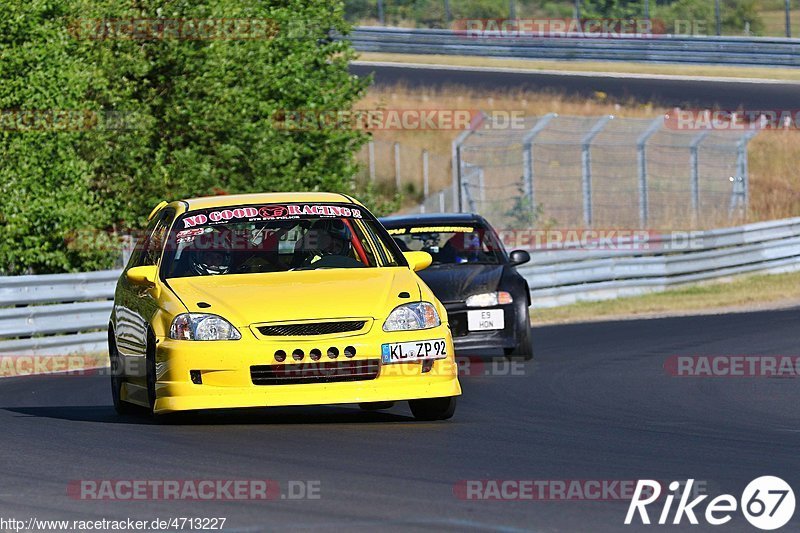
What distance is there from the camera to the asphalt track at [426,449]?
20.7 ft

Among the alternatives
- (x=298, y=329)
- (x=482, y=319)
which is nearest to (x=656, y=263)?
(x=482, y=319)

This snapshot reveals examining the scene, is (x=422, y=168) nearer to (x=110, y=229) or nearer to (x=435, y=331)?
(x=110, y=229)

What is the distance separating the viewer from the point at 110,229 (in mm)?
24125

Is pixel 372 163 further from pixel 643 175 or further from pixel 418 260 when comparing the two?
pixel 418 260

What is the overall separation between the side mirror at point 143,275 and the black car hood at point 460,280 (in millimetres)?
4506

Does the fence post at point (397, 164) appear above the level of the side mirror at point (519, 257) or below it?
below

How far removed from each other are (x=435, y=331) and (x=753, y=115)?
28.1 meters

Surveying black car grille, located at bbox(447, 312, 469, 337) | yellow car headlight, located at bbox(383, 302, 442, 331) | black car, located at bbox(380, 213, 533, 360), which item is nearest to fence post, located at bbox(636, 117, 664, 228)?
black car, located at bbox(380, 213, 533, 360)

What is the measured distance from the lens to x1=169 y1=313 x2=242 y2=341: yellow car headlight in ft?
28.9

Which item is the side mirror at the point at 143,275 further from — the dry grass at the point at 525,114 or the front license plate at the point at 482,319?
the dry grass at the point at 525,114

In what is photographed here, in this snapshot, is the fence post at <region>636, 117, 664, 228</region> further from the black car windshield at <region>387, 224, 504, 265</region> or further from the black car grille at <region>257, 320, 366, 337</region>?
the black car grille at <region>257, 320, 366, 337</region>

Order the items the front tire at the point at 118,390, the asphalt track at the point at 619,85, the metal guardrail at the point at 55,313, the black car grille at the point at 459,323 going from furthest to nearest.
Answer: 1. the asphalt track at the point at 619,85
2. the metal guardrail at the point at 55,313
3. the black car grille at the point at 459,323
4. the front tire at the point at 118,390

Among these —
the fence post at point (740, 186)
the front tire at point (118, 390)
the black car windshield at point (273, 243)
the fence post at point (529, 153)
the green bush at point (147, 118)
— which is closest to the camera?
the black car windshield at point (273, 243)

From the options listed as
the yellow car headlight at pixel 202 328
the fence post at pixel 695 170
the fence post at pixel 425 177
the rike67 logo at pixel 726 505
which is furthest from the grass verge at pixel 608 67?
the rike67 logo at pixel 726 505
